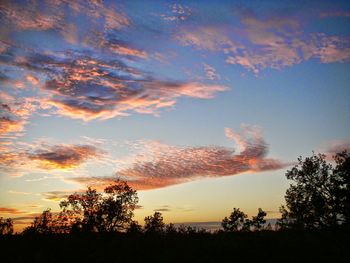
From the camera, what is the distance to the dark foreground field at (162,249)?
13102 millimetres

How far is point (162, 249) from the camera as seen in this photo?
49.0 ft

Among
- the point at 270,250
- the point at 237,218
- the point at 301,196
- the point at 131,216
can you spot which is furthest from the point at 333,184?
the point at 237,218

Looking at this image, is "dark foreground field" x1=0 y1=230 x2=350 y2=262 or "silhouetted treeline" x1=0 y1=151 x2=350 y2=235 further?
"silhouetted treeline" x1=0 y1=151 x2=350 y2=235

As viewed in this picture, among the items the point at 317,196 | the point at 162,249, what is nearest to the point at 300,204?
the point at 317,196

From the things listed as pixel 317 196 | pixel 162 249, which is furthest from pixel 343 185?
pixel 162 249

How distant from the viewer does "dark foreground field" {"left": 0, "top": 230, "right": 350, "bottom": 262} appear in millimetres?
13102

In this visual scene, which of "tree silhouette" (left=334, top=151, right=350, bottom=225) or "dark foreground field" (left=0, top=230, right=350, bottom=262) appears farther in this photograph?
"tree silhouette" (left=334, top=151, right=350, bottom=225)

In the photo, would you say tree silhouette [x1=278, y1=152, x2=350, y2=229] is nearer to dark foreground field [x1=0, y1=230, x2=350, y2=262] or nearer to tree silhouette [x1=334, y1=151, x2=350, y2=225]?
tree silhouette [x1=334, y1=151, x2=350, y2=225]

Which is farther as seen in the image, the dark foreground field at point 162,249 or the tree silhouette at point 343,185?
the tree silhouette at point 343,185

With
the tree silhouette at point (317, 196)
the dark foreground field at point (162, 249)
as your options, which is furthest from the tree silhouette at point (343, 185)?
the dark foreground field at point (162, 249)

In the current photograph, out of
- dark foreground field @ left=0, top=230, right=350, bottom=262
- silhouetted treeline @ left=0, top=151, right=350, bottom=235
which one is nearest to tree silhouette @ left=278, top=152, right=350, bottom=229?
silhouetted treeline @ left=0, top=151, right=350, bottom=235

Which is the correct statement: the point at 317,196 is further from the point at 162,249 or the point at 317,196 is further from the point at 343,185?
the point at 162,249

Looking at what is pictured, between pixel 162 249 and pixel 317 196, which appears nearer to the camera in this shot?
pixel 162 249

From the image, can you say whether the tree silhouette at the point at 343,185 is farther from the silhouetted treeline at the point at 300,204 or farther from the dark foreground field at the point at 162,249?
the dark foreground field at the point at 162,249
